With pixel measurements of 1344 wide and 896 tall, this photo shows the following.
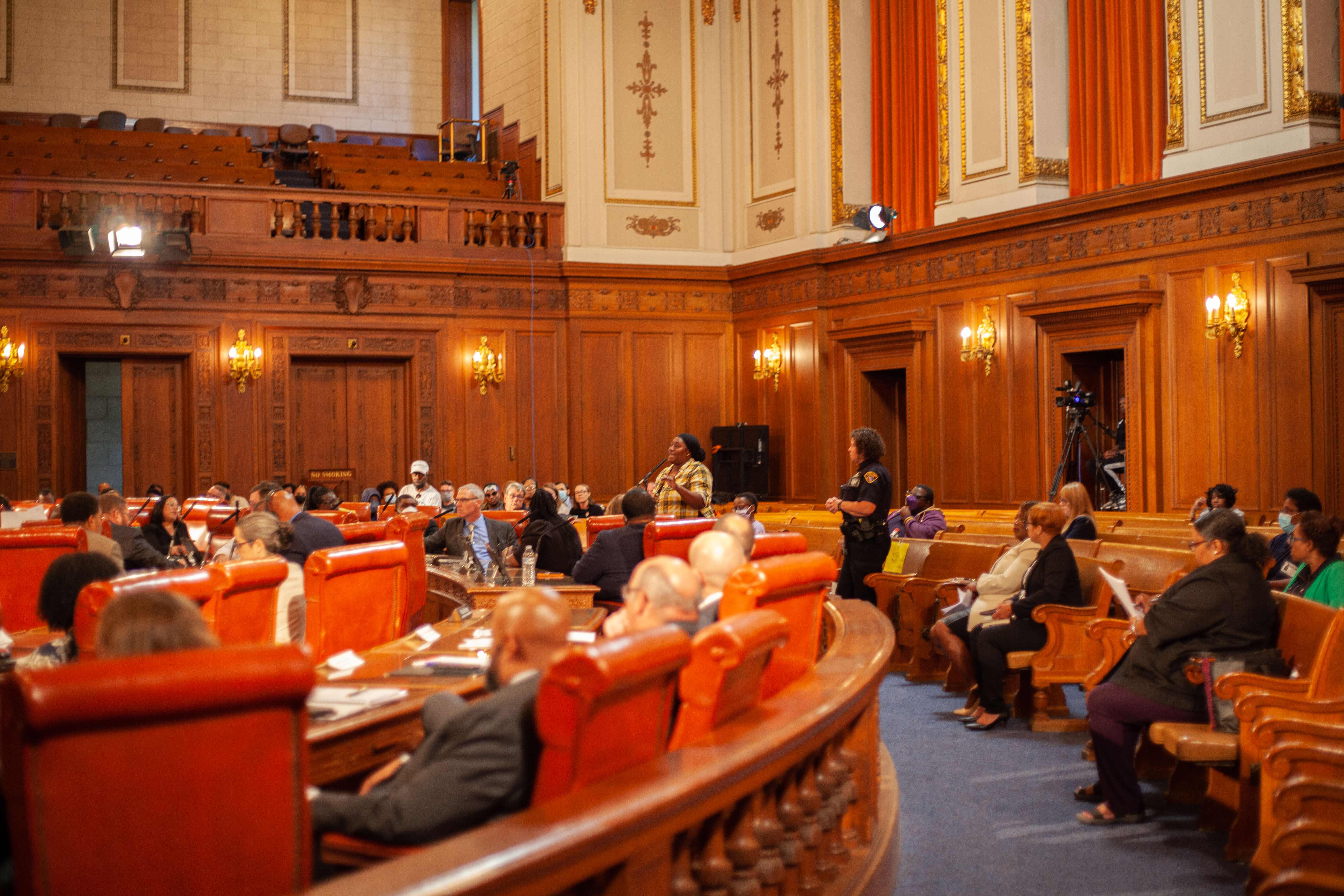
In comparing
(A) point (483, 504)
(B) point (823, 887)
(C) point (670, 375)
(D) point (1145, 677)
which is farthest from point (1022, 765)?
(C) point (670, 375)

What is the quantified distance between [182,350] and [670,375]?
5401 millimetres

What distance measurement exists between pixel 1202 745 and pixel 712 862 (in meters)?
2.45

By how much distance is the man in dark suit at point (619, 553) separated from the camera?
5.79 meters

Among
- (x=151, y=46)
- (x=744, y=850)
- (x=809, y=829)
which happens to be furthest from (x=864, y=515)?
(x=151, y=46)

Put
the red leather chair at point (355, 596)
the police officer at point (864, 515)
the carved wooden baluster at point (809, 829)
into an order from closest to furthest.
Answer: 1. the carved wooden baluster at point (809, 829)
2. the red leather chair at point (355, 596)
3. the police officer at point (864, 515)

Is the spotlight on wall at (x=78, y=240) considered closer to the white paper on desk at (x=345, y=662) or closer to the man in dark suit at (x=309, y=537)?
the man in dark suit at (x=309, y=537)

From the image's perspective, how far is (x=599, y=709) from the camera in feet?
6.51

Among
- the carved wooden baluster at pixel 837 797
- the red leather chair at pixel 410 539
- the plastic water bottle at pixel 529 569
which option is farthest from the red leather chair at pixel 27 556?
the carved wooden baluster at pixel 837 797

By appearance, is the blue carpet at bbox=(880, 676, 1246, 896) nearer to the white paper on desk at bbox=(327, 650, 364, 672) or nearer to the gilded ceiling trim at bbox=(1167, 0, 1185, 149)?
the white paper on desk at bbox=(327, 650, 364, 672)

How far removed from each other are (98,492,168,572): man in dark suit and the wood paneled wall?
234 inches

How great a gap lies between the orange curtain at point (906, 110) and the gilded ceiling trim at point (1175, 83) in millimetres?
2575

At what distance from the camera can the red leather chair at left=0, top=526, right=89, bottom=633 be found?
549 cm

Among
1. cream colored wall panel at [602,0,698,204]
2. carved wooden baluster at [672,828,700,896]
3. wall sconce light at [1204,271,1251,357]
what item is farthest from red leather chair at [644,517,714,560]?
cream colored wall panel at [602,0,698,204]

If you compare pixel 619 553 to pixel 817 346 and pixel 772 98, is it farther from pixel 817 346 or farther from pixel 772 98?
pixel 772 98
